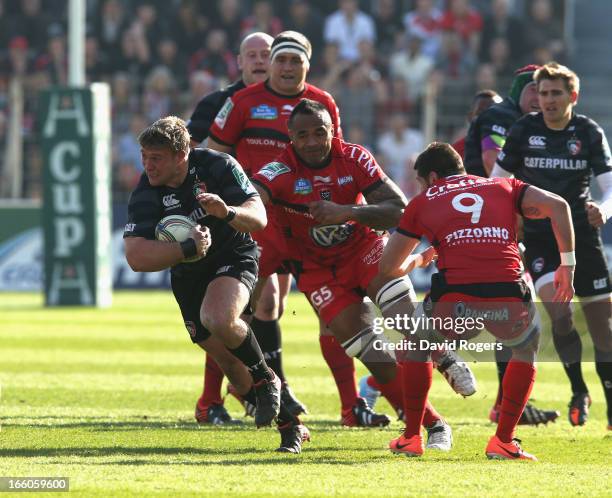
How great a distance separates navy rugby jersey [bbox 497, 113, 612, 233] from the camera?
9.09m

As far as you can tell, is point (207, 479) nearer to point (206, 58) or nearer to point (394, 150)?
point (394, 150)

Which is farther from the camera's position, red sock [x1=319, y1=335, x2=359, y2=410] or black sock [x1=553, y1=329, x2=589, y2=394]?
black sock [x1=553, y1=329, x2=589, y2=394]

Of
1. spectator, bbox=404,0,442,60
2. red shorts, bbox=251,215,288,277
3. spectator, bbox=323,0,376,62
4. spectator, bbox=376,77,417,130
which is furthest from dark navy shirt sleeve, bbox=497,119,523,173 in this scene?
spectator, bbox=323,0,376,62

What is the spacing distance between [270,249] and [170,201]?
5.29 ft

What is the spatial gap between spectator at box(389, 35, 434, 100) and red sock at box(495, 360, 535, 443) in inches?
631

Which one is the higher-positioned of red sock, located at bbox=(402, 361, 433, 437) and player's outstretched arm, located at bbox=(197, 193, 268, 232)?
player's outstretched arm, located at bbox=(197, 193, 268, 232)

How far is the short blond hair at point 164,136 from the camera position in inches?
291

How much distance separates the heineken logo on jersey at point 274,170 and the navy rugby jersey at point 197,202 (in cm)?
41

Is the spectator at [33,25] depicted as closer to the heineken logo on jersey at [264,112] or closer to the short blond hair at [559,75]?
the heineken logo on jersey at [264,112]

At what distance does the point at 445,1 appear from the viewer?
981 inches

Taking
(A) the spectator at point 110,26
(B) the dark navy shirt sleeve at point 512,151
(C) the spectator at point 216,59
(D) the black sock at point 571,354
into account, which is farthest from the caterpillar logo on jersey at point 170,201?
(A) the spectator at point 110,26

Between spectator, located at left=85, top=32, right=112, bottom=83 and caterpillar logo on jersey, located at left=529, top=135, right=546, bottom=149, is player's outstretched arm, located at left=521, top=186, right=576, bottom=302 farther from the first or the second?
spectator, located at left=85, top=32, right=112, bottom=83

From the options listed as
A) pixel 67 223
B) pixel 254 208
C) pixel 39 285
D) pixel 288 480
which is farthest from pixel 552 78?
pixel 39 285

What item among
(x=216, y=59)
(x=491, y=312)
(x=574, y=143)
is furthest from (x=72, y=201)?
(x=491, y=312)
